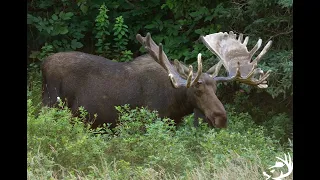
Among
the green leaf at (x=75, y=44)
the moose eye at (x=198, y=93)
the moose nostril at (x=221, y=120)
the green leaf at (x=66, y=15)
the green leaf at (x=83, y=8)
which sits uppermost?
the green leaf at (x=83, y=8)

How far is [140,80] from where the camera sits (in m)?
8.83

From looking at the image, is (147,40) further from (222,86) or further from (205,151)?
(222,86)

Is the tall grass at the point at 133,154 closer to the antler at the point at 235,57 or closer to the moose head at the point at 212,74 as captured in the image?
the moose head at the point at 212,74

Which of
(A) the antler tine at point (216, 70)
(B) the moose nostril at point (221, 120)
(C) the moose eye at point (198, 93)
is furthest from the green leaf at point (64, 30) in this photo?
(B) the moose nostril at point (221, 120)

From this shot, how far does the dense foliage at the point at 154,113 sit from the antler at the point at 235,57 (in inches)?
14.9

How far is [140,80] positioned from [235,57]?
1.28 metres

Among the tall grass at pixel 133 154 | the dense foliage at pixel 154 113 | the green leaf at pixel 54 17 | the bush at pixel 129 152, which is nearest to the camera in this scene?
the tall grass at pixel 133 154

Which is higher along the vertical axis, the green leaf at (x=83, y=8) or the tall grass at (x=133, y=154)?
the green leaf at (x=83, y=8)

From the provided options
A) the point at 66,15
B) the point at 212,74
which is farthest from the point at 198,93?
the point at 66,15

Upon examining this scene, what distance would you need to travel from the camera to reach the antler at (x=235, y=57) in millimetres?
8438

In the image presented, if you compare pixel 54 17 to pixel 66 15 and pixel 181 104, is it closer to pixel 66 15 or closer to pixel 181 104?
pixel 66 15

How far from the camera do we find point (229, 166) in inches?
246
